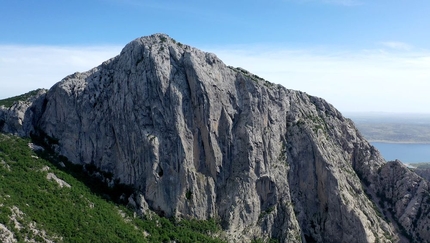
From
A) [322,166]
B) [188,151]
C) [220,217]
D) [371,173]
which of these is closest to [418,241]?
[371,173]

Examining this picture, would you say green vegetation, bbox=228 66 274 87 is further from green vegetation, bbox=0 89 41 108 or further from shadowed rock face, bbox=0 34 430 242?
green vegetation, bbox=0 89 41 108

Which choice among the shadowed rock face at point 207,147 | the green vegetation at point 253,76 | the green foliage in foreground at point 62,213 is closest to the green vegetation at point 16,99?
the shadowed rock face at point 207,147

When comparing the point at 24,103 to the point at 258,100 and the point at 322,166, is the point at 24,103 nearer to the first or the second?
the point at 258,100

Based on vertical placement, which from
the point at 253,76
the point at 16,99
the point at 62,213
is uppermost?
the point at 253,76

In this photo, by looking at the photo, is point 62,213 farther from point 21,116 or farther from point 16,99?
point 16,99

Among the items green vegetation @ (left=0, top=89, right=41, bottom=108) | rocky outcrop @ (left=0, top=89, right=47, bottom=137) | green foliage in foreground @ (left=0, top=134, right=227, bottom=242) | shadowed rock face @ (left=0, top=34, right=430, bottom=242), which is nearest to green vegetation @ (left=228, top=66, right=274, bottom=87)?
shadowed rock face @ (left=0, top=34, right=430, bottom=242)

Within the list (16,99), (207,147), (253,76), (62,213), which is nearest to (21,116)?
(16,99)
